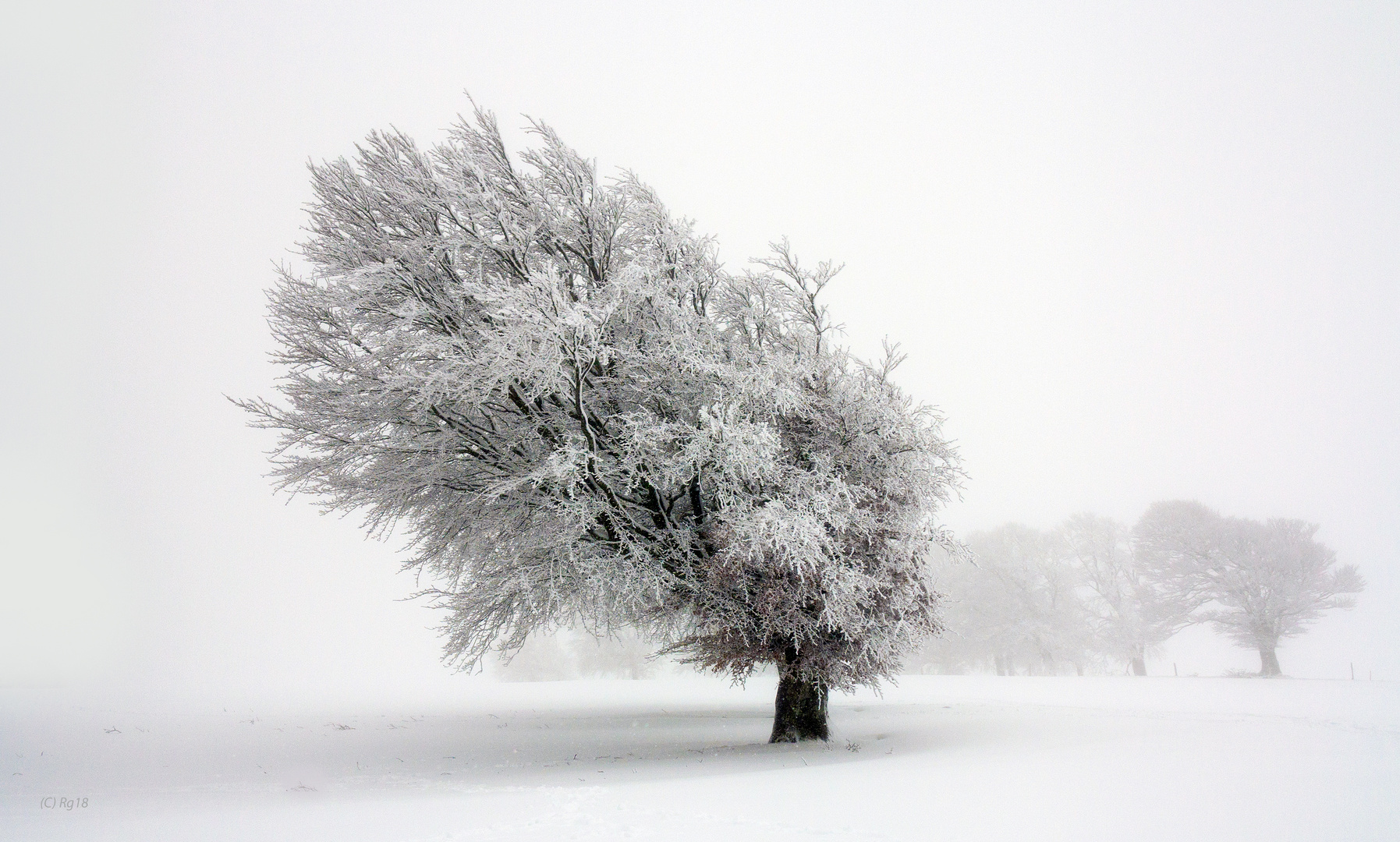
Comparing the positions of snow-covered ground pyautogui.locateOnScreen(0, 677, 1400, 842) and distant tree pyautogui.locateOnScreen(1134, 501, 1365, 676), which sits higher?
distant tree pyautogui.locateOnScreen(1134, 501, 1365, 676)

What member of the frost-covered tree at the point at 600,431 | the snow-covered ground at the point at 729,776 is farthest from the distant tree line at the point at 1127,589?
the frost-covered tree at the point at 600,431

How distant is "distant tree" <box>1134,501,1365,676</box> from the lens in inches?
1225

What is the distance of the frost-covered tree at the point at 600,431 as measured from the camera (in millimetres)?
10508

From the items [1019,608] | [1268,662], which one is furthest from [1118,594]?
[1268,662]

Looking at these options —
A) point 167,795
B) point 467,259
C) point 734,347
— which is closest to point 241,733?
point 167,795

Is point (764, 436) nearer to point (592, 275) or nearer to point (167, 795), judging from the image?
point (592, 275)

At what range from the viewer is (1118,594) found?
4031cm

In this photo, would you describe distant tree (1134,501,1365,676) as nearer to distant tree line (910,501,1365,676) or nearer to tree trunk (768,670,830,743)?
distant tree line (910,501,1365,676)

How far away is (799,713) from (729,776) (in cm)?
482

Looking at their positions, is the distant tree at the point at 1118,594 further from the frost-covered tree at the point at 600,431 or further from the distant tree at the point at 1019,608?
the frost-covered tree at the point at 600,431

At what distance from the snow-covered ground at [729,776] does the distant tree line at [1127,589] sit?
16694 mm

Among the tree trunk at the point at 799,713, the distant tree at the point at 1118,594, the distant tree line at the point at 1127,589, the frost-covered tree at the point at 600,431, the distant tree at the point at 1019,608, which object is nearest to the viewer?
the frost-covered tree at the point at 600,431

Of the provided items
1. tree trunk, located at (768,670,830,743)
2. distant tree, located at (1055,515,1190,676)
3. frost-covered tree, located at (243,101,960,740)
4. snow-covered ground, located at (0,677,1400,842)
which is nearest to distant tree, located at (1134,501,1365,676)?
distant tree, located at (1055,515,1190,676)

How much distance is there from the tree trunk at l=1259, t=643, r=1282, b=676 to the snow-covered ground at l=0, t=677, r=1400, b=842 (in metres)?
16.2
